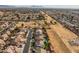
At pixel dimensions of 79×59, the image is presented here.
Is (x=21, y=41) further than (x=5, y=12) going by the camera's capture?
No

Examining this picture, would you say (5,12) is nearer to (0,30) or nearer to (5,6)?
(5,6)

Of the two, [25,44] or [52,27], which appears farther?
[52,27]

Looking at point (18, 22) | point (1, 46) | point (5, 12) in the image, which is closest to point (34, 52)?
point (1, 46)
